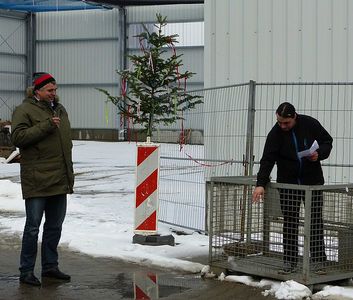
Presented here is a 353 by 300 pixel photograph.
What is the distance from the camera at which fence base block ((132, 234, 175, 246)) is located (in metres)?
8.27

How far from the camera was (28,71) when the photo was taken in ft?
136

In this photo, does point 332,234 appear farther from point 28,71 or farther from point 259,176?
point 28,71

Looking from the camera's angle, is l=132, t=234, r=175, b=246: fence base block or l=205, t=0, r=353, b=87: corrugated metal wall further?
l=205, t=0, r=353, b=87: corrugated metal wall

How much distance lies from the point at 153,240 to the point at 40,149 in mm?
2403

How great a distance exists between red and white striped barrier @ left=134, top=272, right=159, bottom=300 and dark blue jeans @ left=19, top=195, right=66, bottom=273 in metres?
0.86

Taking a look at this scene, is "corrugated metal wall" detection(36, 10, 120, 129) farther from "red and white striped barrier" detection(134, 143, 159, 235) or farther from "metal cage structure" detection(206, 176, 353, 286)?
"metal cage structure" detection(206, 176, 353, 286)

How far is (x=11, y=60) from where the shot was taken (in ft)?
133

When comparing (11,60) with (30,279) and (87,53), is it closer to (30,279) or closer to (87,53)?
(87,53)

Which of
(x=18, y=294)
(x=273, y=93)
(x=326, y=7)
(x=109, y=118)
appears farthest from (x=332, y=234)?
(x=109, y=118)

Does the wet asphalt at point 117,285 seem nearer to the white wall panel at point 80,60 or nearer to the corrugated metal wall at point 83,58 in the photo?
the corrugated metal wall at point 83,58

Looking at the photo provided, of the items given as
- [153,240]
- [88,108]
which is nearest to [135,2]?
[88,108]

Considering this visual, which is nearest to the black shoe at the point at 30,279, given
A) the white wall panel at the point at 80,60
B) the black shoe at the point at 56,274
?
the black shoe at the point at 56,274

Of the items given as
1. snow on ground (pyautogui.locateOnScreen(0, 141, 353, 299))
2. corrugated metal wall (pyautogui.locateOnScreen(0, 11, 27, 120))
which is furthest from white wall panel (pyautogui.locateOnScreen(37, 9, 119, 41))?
snow on ground (pyautogui.locateOnScreen(0, 141, 353, 299))

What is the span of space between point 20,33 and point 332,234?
1452 inches
